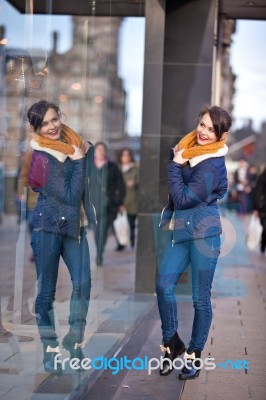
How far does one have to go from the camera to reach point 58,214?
237 inches

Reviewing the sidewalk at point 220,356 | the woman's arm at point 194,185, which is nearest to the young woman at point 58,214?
the sidewalk at point 220,356

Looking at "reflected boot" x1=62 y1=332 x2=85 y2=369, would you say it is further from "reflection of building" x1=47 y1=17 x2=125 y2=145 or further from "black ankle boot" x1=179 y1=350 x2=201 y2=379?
"reflection of building" x1=47 y1=17 x2=125 y2=145

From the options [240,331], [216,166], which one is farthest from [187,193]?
[240,331]

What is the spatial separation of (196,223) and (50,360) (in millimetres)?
1398

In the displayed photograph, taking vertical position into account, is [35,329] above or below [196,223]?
below

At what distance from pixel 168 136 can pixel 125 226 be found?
596 cm

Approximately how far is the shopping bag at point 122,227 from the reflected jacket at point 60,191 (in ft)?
29.6

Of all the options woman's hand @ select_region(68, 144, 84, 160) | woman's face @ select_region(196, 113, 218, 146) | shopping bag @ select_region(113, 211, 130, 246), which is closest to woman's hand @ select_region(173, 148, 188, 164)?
woman's face @ select_region(196, 113, 218, 146)

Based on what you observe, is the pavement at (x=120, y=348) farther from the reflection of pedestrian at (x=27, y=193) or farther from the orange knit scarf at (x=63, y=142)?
the orange knit scarf at (x=63, y=142)

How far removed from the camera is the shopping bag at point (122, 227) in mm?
15622

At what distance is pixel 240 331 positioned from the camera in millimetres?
8508

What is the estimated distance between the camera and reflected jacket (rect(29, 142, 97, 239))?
5.93 meters

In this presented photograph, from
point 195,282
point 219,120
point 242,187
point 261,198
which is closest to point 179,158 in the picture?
point 219,120

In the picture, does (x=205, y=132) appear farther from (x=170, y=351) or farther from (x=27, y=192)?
(x=27, y=192)
